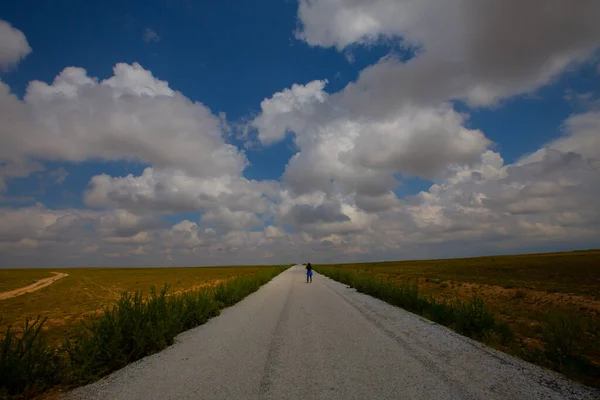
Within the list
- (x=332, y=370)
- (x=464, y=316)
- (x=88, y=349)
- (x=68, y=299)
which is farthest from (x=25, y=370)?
(x=68, y=299)

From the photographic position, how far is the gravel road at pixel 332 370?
16.6ft

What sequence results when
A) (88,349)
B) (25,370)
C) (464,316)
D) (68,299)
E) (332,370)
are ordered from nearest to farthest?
1. (25,370)
2. (332,370)
3. (88,349)
4. (464,316)
5. (68,299)

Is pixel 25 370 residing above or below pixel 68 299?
above

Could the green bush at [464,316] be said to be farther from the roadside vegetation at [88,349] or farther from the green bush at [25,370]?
the green bush at [25,370]

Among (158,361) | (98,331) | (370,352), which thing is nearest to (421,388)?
(370,352)

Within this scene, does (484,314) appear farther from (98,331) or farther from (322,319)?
(98,331)

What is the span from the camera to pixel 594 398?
498cm

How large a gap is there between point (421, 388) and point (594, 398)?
2.54 m

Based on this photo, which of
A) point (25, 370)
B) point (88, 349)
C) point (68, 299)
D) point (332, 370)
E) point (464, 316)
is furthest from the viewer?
point (68, 299)

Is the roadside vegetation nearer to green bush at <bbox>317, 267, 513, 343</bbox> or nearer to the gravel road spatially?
the gravel road

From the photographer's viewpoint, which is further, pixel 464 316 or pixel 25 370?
pixel 464 316

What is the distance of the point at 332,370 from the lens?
602 cm

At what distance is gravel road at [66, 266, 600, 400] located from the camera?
16.6 feet

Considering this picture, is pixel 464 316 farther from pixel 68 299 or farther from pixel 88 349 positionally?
pixel 68 299
